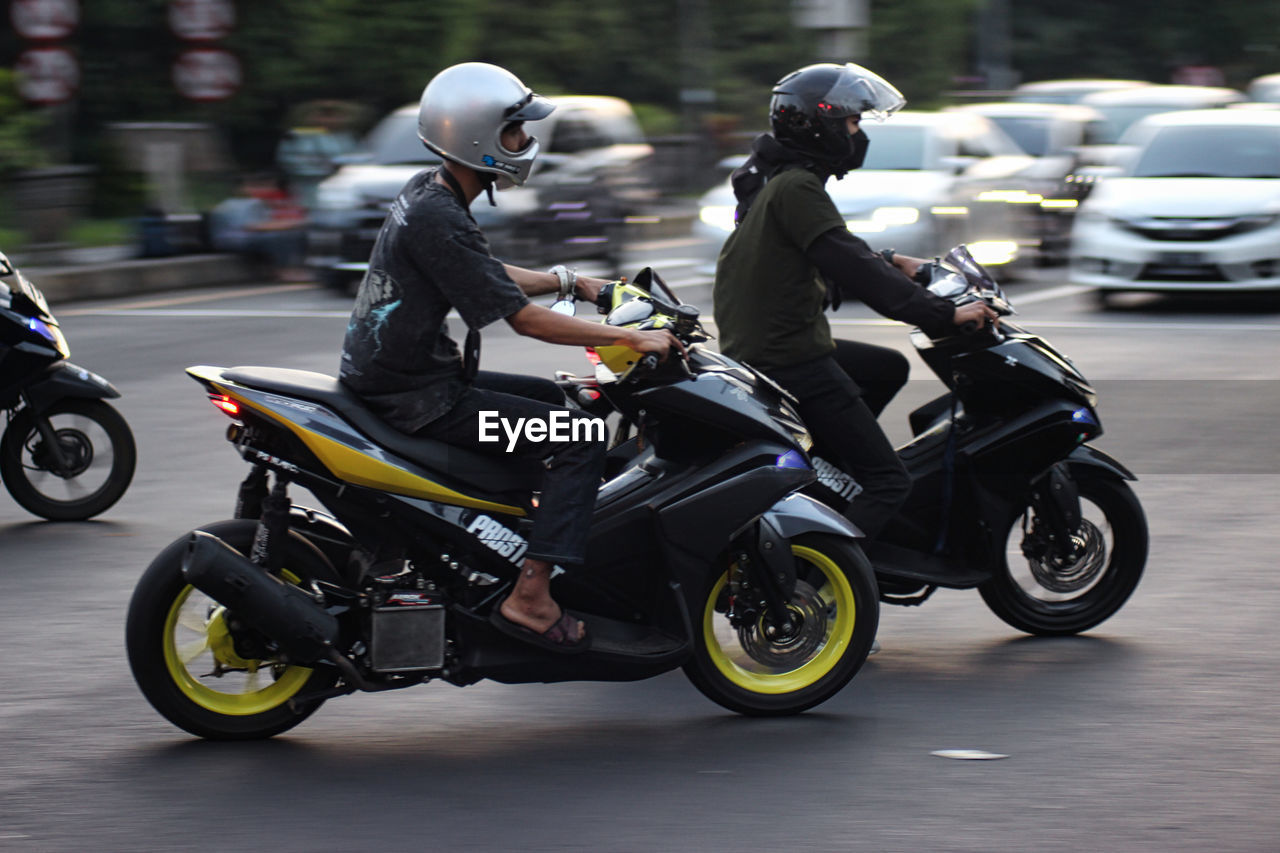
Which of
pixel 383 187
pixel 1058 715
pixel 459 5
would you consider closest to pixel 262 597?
pixel 1058 715

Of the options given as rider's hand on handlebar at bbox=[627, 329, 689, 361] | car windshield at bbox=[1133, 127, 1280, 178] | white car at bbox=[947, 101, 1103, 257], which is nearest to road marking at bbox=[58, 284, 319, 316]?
white car at bbox=[947, 101, 1103, 257]

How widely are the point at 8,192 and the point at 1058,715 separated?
57.7 feet

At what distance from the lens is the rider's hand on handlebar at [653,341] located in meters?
4.70

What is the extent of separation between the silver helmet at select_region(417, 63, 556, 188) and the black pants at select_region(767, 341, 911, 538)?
128 centimetres

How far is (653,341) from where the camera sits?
472 centimetres

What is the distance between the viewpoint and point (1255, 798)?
4.45m

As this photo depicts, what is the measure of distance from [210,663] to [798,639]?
1635 millimetres

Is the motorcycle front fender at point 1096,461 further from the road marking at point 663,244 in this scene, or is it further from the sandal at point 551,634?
the road marking at point 663,244

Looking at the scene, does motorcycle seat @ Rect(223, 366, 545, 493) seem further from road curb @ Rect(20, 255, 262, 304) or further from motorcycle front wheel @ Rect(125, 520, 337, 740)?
road curb @ Rect(20, 255, 262, 304)

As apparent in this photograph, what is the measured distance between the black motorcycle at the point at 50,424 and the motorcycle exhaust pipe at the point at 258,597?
3.43 metres

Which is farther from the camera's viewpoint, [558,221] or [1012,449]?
[558,221]

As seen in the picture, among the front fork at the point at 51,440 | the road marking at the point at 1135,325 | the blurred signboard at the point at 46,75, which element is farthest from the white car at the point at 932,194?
the front fork at the point at 51,440

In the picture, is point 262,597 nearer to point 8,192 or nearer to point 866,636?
point 866,636

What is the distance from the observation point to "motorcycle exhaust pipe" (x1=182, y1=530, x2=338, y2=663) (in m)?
4.62
